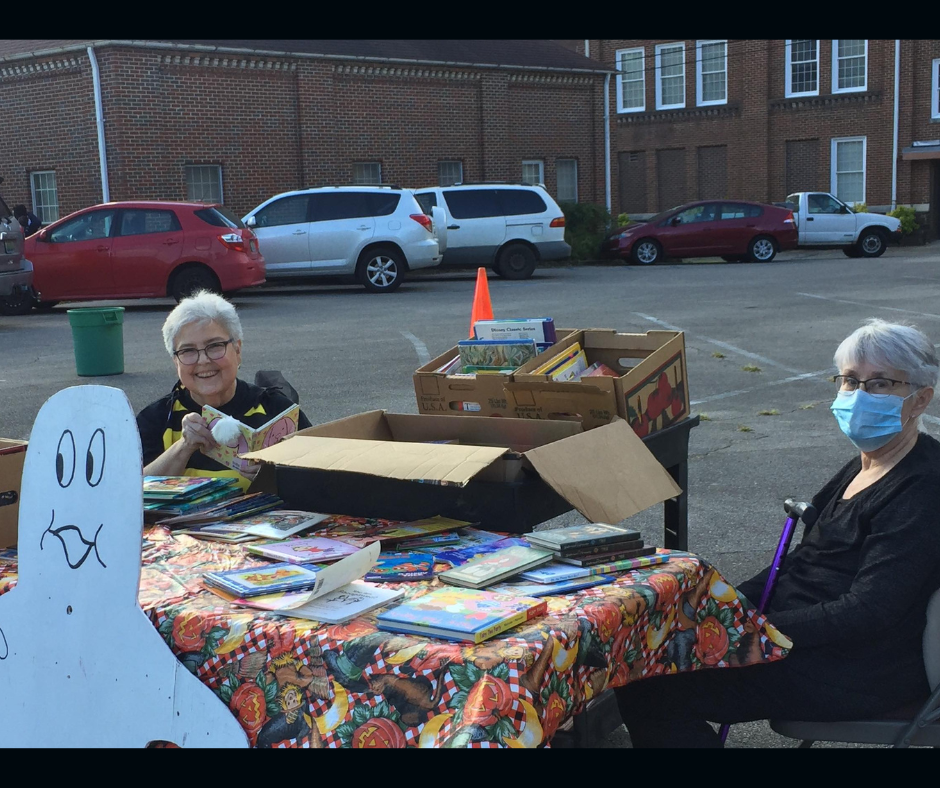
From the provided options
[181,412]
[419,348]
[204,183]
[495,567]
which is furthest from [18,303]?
[495,567]

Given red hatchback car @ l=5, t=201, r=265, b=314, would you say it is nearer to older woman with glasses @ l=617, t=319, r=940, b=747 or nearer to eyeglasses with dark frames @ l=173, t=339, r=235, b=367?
eyeglasses with dark frames @ l=173, t=339, r=235, b=367

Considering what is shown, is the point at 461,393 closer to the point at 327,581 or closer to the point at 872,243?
the point at 327,581

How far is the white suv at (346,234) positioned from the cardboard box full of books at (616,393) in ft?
51.0

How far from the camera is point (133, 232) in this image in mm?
16594

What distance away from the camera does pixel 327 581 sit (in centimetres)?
235

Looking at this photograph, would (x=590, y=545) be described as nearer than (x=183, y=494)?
Yes

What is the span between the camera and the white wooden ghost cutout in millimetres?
2332

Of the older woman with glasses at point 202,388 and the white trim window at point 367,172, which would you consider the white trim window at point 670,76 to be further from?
the older woman with glasses at point 202,388

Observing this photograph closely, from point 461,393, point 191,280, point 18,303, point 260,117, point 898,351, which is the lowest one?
point 18,303

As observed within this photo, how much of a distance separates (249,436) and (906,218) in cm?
3351

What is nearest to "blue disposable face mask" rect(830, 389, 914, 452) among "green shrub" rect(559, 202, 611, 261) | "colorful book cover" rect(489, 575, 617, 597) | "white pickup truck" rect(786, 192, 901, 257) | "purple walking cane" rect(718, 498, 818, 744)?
"purple walking cane" rect(718, 498, 818, 744)

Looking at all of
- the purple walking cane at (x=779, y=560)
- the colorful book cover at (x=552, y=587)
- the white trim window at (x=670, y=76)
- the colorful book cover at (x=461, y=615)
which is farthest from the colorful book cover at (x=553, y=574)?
the white trim window at (x=670, y=76)

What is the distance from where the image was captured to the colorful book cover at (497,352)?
3916 millimetres
